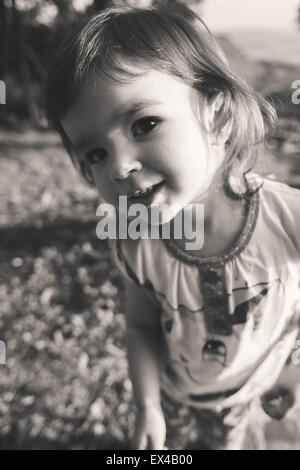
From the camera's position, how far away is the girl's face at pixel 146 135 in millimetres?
590

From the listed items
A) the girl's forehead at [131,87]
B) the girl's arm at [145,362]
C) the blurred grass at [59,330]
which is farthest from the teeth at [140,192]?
the blurred grass at [59,330]

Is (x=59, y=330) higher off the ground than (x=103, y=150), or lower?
lower

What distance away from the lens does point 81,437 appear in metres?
1.36

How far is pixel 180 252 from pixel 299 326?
28cm

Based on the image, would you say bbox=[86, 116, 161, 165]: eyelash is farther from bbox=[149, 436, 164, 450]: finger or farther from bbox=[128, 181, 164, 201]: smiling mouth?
bbox=[149, 436, 164, 450]: finger

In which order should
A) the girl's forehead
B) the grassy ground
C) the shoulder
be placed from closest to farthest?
the girl's forehead < the shoulder < the grassy ground

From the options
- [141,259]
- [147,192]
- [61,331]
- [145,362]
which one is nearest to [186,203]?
[147,192]

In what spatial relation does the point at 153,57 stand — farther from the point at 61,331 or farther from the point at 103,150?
the point at 61,331

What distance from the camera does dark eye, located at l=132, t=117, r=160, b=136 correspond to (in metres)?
0.60

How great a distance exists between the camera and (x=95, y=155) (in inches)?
25.7

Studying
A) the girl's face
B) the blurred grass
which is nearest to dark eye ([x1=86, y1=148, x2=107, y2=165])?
the girl's face

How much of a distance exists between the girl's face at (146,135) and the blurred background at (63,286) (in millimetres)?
177

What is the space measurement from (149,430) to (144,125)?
0.59 m

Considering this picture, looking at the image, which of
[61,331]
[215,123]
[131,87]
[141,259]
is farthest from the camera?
[61,331]
